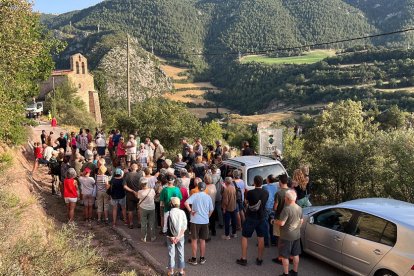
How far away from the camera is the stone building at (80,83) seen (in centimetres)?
4916

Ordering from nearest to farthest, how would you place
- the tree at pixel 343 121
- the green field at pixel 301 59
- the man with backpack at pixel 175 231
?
the man with backpack at pixel 175 231 → the tree at pixel 343 121 → the green field at pixel 301 59

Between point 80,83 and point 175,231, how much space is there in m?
47.9

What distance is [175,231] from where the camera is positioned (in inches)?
266

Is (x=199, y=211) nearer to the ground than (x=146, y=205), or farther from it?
farther from it

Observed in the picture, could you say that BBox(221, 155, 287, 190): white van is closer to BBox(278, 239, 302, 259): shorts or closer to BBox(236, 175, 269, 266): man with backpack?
BBox(236, 175, 269, 266): man with backpack

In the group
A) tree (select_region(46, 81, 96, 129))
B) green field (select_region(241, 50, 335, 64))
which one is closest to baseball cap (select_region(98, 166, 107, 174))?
tree (select_region(46, 81, 96, 129))

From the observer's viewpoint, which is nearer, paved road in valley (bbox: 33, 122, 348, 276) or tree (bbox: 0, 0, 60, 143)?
paved road in valley (bbox: 33, 122, 348, 276)

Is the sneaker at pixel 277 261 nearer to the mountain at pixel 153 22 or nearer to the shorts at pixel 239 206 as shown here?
the shorts at pixel 239 206

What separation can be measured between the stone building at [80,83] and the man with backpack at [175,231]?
4437 cm

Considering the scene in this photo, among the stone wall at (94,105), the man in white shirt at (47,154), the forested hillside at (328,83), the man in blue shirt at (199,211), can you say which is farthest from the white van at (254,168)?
the forested hillside at (328,83)

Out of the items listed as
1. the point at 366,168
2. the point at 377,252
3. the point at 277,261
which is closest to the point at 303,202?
the point at 277,261

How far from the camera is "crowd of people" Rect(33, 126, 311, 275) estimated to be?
22.7 ft

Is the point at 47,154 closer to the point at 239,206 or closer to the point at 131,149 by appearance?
the point at 131,149

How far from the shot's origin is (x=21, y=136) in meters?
14.1
